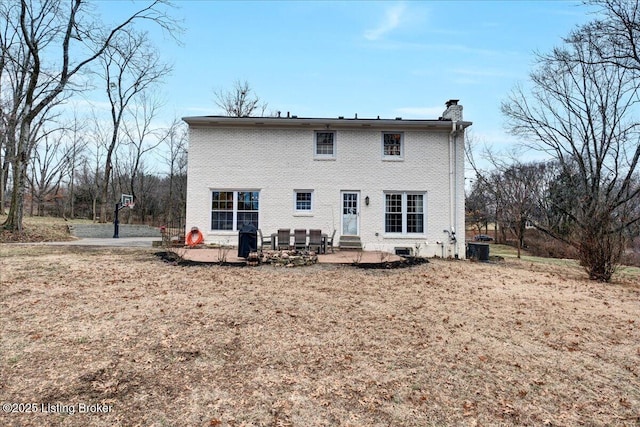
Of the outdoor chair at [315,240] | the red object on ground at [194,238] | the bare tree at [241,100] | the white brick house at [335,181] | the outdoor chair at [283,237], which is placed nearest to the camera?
the outdoor chair at [283,237]

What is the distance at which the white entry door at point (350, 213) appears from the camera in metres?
14.2

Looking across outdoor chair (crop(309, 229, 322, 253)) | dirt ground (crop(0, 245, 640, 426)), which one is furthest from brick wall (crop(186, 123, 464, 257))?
dirt ground (crop(0, 245, 640, 426))

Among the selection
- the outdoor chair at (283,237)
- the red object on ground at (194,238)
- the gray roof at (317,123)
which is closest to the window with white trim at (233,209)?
the red object on ground at (194,238)

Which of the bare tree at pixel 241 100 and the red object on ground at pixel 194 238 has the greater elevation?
the bare tree at pixel 241 100

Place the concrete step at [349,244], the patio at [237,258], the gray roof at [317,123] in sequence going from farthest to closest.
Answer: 1. the gray roof at [317,123]
2. the concrete step at [349,244]
3. the patio at [237,258]

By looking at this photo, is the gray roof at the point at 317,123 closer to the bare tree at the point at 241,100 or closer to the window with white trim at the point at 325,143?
the window with white trim at the point at 325,143

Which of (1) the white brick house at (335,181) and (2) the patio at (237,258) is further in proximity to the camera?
(1) the white brick house at (335,181)

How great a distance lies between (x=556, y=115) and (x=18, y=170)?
3273cm

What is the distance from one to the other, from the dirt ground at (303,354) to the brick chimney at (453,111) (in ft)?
28.6

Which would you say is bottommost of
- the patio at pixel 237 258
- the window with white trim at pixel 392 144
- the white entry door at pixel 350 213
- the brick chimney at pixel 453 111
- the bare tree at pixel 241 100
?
the patio at pixel 237 258

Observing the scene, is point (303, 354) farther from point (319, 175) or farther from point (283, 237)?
point (319, 175)

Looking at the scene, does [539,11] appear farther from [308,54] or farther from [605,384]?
[605,384]

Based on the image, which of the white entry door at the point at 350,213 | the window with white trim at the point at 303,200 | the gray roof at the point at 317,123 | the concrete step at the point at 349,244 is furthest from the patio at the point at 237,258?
the gray roof at the point at 317,123

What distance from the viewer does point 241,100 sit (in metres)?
31.1
